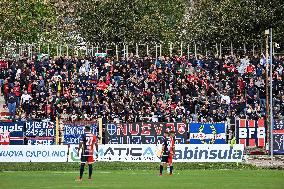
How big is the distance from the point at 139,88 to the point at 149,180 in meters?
25.4

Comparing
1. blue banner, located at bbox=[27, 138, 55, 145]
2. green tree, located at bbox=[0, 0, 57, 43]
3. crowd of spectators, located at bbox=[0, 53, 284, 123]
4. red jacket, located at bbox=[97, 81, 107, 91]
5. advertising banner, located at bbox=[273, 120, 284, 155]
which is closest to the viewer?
advertising banner, located at bbox=[273, 120, 284, 155]

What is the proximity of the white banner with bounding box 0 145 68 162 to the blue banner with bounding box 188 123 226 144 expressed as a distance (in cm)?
836

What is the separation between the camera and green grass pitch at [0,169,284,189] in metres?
41.7

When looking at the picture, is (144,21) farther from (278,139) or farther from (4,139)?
(278,139)

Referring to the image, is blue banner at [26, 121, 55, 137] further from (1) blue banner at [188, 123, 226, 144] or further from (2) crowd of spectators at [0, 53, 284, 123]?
(1) blue banner at [188, 123, 226, 144]

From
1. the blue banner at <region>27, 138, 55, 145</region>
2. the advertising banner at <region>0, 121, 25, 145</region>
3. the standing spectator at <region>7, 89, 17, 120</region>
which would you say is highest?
the standing spectator at <region>7, 89, 17, 120</region>

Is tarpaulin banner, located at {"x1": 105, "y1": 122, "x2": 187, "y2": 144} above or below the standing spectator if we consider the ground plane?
below

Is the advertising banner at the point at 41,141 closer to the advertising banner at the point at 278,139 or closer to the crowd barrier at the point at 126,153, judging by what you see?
the crowd barrier at the point at 126,153

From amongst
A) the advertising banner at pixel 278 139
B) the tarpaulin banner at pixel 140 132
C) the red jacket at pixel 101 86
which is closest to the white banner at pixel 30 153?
the tarpaulin banner at pixel 140 132

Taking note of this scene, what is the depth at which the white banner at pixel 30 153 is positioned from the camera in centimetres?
5669

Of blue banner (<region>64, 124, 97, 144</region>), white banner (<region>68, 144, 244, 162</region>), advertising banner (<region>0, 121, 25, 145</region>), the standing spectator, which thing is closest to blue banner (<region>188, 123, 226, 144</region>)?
white banner (<region>68, 144, 244, 162</region>)

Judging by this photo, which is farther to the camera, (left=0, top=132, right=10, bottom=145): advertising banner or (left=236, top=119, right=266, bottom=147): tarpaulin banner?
(left=236, top=119, right=266, bottom=147): tarpaulin banner

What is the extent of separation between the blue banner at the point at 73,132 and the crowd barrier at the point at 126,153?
15.6 feet

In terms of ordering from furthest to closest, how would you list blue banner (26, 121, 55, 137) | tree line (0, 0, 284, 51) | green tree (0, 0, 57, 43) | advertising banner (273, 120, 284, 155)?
green tree (0, 0, 57, 43) → tree line (0, 0, 284, 51) → blue banner (26, 121, 55, 137) → advertising banner (273, 120, 284, 155)
